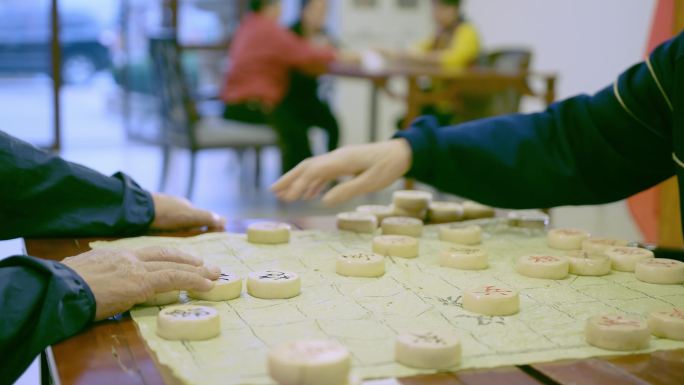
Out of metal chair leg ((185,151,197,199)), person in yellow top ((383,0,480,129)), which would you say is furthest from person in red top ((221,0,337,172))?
person in yellow top ((383,0,480,129))

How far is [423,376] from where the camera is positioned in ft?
3.04

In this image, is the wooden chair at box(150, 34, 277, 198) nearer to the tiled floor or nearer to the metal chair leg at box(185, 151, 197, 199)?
the metal chair leg at box(185, 151, 197, 199)

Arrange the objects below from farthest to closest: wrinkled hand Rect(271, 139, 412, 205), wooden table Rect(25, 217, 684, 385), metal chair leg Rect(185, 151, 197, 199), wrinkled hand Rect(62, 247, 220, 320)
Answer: metal chair leg Rect(185, 151, 197, 199), wrinkled hand Rect(271, 139, 412, 205), wrinkled hand Rect(62, 247, 220, 320), wooden table Rect(25, 217, 684, 385)

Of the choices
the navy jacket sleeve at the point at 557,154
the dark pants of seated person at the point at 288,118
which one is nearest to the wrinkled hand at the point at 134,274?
the navy jacket sleeve at the point at 557,154

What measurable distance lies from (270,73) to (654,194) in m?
2.57

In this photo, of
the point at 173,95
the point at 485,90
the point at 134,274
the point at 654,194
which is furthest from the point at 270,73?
the point at 134,274

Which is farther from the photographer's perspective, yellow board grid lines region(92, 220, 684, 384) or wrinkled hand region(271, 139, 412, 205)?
wrinkled hand region(271, 139, 412, 205)

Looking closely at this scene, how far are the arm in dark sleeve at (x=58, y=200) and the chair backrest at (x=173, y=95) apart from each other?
3578 mm

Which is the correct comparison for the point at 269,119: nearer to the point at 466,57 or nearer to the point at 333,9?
the point at 466,57

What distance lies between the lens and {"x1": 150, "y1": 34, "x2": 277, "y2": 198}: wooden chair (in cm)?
514

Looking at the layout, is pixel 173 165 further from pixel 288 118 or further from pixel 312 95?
pixel 288 118

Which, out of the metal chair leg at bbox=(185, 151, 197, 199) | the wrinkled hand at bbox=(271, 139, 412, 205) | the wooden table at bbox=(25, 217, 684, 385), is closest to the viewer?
the wooden table at bbox=(25, 217, 684, 385)

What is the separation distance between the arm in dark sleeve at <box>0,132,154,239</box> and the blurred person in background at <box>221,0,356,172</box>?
3.84m

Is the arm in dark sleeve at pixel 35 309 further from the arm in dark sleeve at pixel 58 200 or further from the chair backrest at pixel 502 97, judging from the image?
the chair backrest at pixel 502 97
